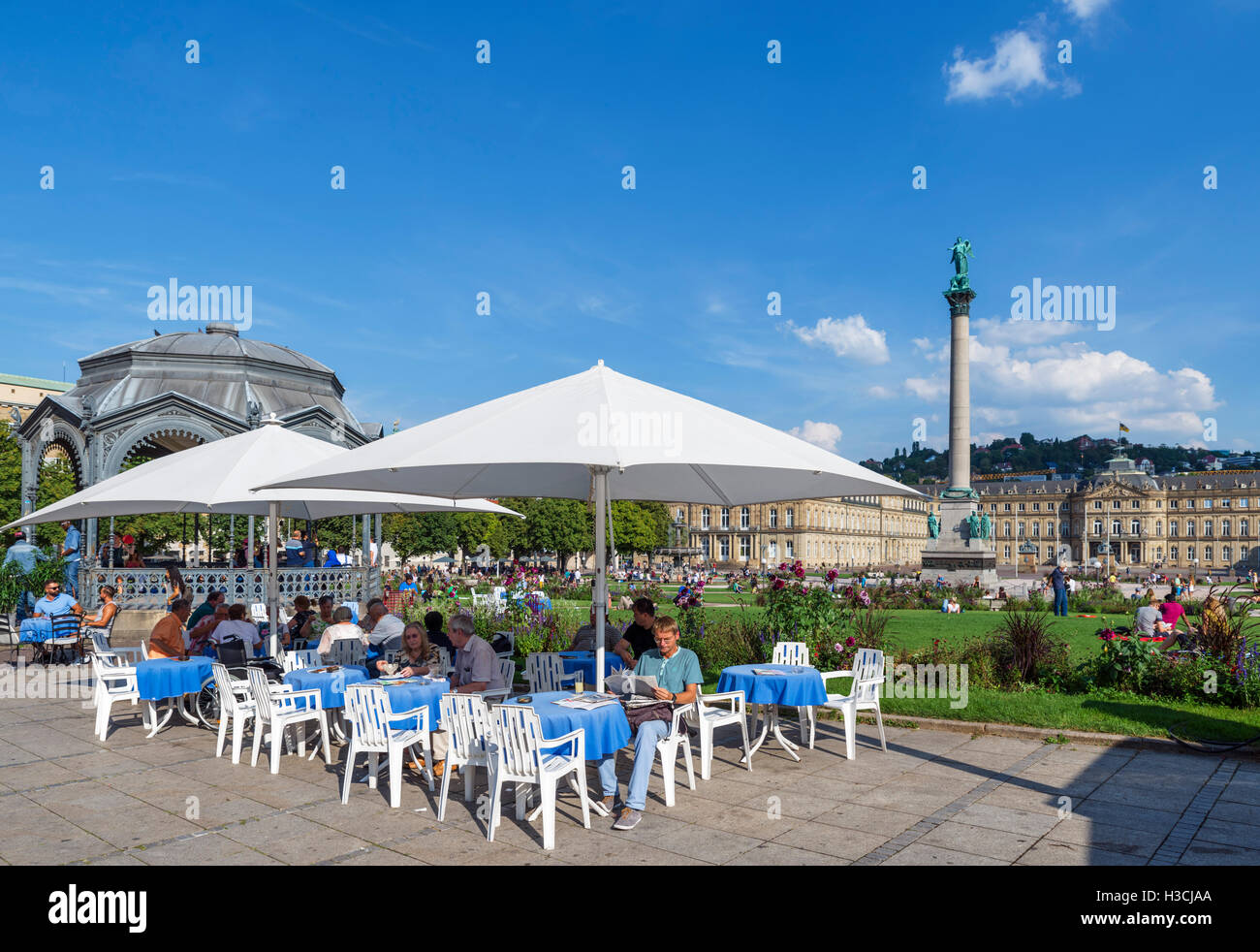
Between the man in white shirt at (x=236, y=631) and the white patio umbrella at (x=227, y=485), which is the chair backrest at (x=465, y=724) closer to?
the white patio umbrella at (x=227, y=485)

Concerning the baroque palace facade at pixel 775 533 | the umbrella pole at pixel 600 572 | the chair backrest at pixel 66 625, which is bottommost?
the baroque palace facade at pixel 775 533

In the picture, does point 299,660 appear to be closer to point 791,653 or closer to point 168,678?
point 168,678

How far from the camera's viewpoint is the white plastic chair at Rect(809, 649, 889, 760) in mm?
7938

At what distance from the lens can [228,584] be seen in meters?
15.7

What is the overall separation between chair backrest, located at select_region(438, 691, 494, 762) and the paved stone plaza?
0.44m

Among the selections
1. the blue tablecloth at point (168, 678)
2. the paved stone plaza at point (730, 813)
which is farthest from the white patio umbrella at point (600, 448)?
the blue tablecloth at point (168, 678)

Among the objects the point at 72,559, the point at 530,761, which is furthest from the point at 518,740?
the point at 72,559

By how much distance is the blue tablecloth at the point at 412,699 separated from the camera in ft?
22.6

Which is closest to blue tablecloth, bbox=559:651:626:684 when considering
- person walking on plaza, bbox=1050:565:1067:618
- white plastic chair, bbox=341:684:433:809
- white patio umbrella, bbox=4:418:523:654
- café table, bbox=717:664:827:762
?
café table, bbox=717:664:827:762

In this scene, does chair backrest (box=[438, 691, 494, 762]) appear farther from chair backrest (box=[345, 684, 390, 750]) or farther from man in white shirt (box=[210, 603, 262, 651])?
man in white shirt (box=[210, 603, 262, 651])

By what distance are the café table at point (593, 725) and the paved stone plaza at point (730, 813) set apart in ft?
1.63

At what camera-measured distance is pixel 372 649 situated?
9.96 m

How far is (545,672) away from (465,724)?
9.35 ft
